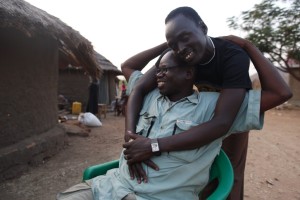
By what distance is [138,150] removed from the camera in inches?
66.1

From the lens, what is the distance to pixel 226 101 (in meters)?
1.60

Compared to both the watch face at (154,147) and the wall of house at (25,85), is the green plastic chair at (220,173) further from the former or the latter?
the wall of house at (25,85)

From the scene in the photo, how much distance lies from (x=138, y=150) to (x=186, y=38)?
65 centimetres

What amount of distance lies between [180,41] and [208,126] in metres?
0.47

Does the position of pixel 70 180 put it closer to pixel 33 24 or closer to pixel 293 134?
pixel 33 24

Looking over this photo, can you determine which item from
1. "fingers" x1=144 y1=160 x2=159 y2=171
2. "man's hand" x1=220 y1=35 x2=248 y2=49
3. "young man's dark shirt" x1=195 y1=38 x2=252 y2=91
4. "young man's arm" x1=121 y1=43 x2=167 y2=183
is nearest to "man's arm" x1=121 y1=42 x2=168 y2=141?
"young man's arm" x1=121 y1=43 x2=167 y2=183

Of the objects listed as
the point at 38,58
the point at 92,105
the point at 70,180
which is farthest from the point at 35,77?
the point at 92,105

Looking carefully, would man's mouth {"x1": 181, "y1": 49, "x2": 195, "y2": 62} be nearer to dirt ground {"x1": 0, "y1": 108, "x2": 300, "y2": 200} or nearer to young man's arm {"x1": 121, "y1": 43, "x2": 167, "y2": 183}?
young man's arm {"x1": 121, "y1": 43, "x2": 167, "y2": 183}

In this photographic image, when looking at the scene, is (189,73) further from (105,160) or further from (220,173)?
(105,160)

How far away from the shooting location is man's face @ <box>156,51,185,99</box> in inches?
69.7

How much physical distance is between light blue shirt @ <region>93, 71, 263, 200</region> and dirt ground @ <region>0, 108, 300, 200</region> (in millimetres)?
2343

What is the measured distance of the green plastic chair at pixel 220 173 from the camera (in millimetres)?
1669

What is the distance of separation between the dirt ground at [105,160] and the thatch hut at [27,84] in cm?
31

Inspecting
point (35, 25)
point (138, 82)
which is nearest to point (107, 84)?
point (35, 25)
